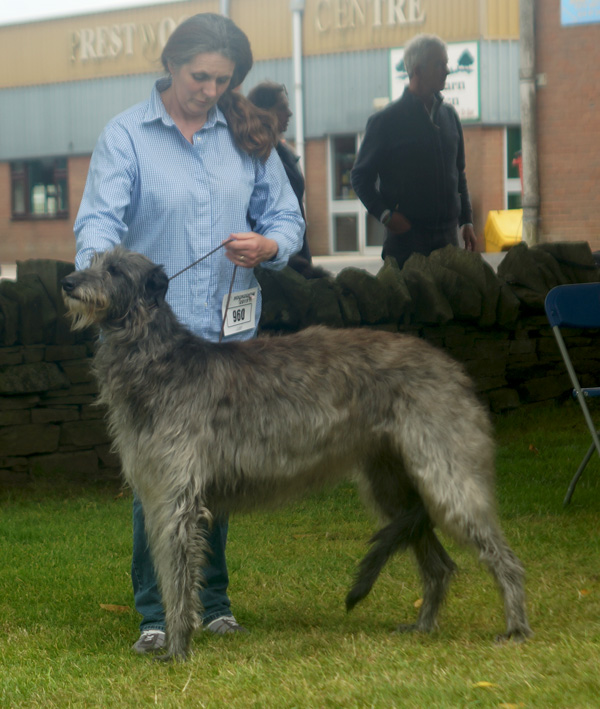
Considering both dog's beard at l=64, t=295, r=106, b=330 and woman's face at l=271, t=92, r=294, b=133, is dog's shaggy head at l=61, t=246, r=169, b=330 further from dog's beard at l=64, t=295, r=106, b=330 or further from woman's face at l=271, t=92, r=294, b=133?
woman's face at l=271, t=92, r=294, b=133

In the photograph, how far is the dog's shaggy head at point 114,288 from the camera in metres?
3.51

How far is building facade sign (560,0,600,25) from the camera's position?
18.5 m

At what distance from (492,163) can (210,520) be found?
22.9 metres

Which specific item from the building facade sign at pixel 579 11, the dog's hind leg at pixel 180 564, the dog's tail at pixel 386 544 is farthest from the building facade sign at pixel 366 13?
the dog's hind leg at pixel 180 564

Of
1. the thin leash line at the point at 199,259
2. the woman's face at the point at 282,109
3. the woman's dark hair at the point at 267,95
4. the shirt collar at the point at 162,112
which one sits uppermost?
the woman's dark hair at the point at 267,95

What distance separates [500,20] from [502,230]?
5808 millimetres

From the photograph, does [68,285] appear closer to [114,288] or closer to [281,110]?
[114,288]

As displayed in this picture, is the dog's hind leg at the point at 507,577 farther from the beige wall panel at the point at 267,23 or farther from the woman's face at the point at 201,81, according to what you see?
the beige wall panel at the point at 267,23

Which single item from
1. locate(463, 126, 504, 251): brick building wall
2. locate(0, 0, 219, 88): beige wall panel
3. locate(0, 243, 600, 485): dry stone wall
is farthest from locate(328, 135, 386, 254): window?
locate(0, 243, 600, 485): dry stone wall

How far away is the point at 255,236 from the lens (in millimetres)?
3979

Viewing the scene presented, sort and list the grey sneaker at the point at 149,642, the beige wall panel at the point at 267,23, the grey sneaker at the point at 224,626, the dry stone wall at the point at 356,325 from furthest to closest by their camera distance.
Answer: the beige wall panel at the point at 267,23 < the dry stone wall at the point at 356,325 < the grey sneaker at the point at 224,626 < the grey sneaker at the point at 149,642

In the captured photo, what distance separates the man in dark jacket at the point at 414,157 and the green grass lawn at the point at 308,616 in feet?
6.39

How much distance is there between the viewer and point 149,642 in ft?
13.4

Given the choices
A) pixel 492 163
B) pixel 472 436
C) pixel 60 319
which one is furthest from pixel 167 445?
pixel 492 163
